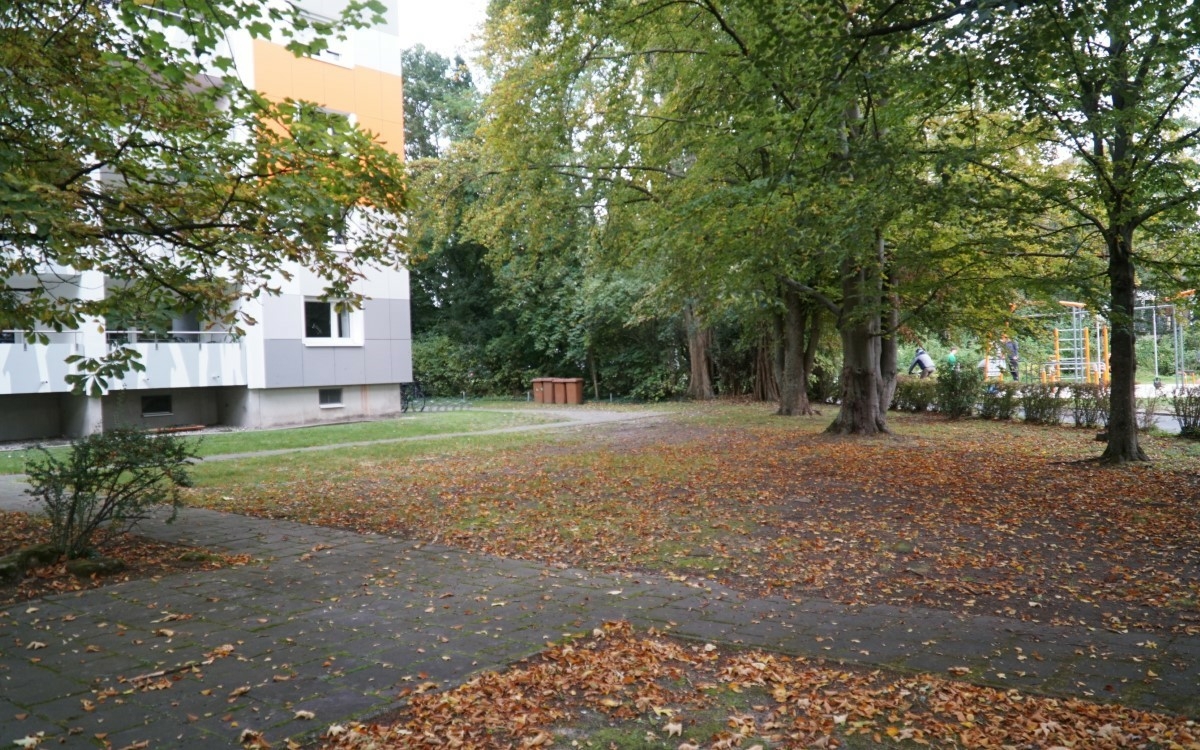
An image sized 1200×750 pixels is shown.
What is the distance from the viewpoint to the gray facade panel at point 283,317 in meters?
21.4

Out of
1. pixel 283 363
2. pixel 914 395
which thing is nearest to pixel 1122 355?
pixel 914 395

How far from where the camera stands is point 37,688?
4.28m

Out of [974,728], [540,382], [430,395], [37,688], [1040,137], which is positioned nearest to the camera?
[974,728]

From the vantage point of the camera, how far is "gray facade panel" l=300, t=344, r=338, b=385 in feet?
72.9

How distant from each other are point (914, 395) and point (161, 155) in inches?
806

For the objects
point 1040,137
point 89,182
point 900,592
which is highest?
point 1040,137

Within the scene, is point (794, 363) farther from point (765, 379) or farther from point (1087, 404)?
point (765, 379)

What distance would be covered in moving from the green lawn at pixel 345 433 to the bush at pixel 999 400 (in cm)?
1150

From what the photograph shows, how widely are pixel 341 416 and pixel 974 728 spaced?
21.6 metres

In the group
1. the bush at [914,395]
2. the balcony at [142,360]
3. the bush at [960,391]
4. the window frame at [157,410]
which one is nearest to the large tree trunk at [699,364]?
the bush at [914,395]

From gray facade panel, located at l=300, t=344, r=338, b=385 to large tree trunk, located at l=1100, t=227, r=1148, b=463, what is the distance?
18040 millimetres

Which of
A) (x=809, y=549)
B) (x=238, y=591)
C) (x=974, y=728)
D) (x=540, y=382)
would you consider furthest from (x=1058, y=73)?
(x=540, y=382)

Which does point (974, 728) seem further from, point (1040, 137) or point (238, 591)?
point (1040, 137)

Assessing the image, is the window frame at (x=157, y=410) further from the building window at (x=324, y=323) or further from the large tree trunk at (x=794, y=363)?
the large tree trunk at (x=794, y=363)
